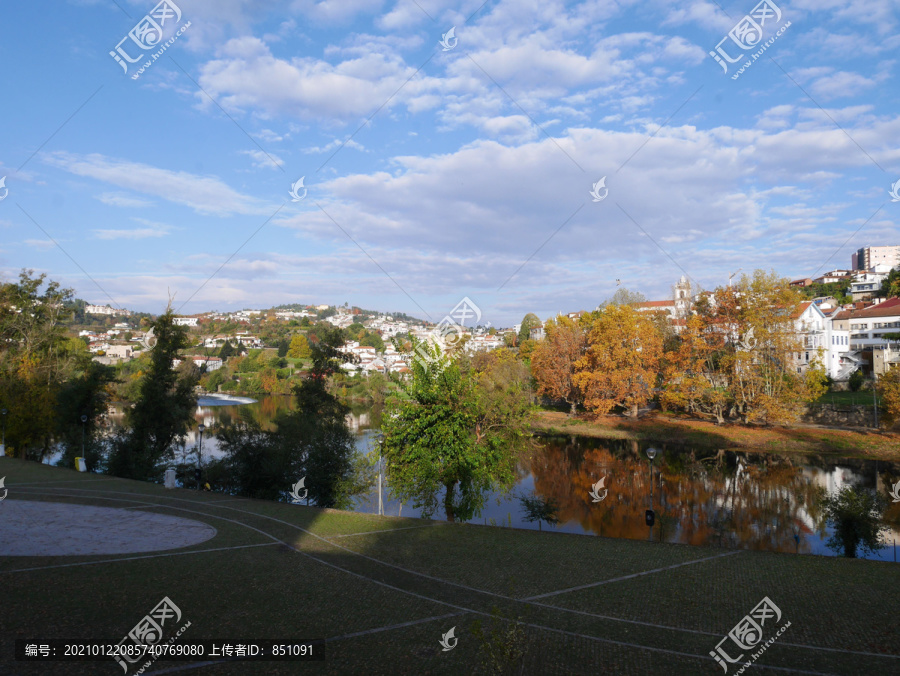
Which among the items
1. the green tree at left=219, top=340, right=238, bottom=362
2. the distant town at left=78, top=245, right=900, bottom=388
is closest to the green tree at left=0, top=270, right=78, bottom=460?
the distant town at left=78, top=245, right=900, bottom=388

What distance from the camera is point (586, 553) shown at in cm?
1127

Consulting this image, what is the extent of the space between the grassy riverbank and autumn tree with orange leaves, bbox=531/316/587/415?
2654mm

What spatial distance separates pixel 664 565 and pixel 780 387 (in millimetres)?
29797

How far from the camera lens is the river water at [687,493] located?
19188 mm

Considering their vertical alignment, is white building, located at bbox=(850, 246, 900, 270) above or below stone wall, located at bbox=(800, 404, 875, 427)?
above

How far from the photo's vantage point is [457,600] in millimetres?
8336

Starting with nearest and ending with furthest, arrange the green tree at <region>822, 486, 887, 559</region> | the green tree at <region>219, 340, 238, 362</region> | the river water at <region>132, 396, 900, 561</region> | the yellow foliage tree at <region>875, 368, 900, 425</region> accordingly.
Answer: the green tree at <region>822, 486, 887, 559</region> → the river water at <region>132, 396, 900, 561</region> → the yellow foliage tree at <region>875, 368, 900, 425</region> → the green tree at <region>219, 340, 238, 362</region>

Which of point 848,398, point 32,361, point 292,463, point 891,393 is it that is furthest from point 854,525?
point 32,361

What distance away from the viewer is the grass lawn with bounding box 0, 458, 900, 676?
6.50m

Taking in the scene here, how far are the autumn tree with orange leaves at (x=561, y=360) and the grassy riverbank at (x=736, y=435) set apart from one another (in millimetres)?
2654

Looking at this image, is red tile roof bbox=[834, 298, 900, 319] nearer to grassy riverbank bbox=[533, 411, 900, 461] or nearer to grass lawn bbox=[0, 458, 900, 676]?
grassy riverbank bbox=[533, 411, 900, 461]

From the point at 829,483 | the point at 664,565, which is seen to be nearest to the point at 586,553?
the point at 664,565

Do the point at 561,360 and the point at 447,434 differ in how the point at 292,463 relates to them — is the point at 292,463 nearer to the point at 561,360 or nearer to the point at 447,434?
the point at 447,434

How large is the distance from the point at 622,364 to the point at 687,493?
17.7 m
